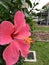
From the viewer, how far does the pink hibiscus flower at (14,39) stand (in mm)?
359

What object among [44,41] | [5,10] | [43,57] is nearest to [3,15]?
[5,10]

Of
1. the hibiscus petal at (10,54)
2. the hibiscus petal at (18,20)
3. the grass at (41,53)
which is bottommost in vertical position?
the grass at (41,53)

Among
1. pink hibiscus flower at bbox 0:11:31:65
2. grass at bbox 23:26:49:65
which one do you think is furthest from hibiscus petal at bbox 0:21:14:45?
grass at bbox 23:26:49:65

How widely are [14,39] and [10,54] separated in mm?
29

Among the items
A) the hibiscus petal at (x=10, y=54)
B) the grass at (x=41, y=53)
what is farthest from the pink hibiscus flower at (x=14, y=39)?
the grass at (x=41, y=53)

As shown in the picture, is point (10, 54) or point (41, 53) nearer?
point (10, 54)

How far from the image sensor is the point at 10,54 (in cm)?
36

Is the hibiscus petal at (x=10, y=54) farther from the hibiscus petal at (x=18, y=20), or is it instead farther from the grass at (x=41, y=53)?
the grass at (x=41, y=53)

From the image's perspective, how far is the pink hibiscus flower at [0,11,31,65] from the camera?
1.18 feet

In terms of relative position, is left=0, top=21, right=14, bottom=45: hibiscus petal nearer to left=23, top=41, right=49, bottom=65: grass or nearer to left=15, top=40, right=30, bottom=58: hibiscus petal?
left=15, top=40, right=30, bottom=58: hibiscus petal

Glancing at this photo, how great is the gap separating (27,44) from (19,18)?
5cm

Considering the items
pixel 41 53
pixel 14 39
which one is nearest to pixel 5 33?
pixel 14 39

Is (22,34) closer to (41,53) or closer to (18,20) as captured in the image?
(18,20)

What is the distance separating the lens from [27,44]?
0.39 m
